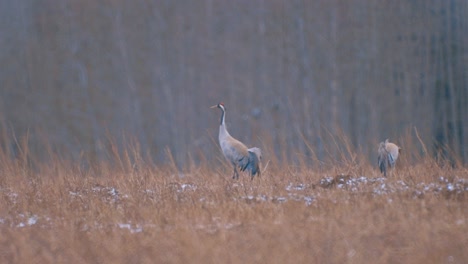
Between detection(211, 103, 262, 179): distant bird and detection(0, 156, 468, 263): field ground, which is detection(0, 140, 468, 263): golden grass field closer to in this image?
detection(0, 156, 468, 263): field ground

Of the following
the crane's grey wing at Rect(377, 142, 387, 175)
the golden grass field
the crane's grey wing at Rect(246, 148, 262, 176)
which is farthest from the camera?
the crane's grey wing at Rect(246, 148, 262, 176)

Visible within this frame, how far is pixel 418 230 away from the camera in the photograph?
175 inches

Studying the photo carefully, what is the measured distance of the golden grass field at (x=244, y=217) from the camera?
13.8ft

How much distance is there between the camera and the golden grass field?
13.8ft

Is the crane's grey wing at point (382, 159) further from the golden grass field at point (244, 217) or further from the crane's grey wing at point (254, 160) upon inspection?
the crane's grey wing at point (254, 160)

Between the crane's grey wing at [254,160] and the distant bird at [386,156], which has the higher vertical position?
the distant bird at [386,156]

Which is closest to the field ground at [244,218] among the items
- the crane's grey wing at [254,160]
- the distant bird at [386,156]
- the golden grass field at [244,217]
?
the golden grass field at [244,217]

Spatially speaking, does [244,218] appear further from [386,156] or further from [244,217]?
[386,156]

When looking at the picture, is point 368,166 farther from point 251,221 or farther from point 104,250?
point 104,250

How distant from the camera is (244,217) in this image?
5.14 m

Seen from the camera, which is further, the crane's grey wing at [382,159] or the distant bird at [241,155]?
the distant bird at [241,155]

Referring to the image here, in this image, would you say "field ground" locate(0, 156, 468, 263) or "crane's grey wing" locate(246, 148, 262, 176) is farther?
"crane's grey wing" locate(246, 148, 262, 176)

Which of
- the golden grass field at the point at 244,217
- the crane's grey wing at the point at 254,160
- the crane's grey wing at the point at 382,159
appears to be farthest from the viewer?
the crane's grey wing at the point at 254,160

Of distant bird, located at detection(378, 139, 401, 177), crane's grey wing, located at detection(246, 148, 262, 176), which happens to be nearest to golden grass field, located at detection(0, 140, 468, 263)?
distant bird, located at detection(378, 139, 401, 177)
